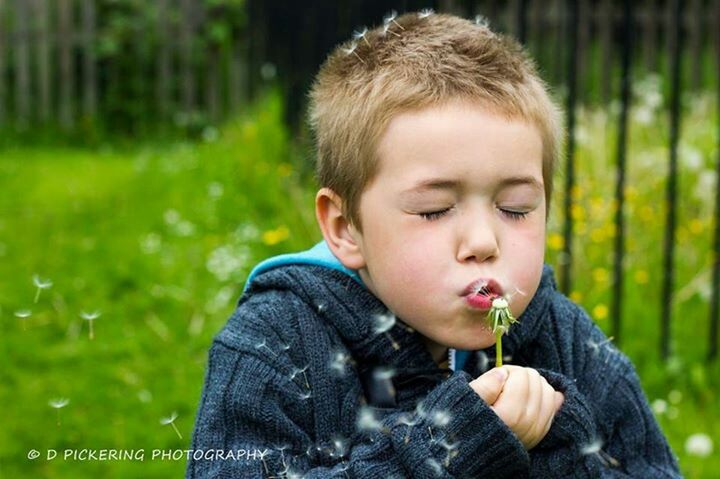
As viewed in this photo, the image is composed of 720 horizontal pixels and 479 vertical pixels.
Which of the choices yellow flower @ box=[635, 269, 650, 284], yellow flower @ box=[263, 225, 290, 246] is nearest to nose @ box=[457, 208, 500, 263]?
yellow flower @ box=[635, 269, 650, 284]

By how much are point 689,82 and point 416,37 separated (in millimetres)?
8473

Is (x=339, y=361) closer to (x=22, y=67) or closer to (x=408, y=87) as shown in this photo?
(x=408, y=87)

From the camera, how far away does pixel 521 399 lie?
5.76 ft

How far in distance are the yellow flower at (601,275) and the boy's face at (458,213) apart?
2526 mm

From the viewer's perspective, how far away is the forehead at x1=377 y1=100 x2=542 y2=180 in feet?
5.82

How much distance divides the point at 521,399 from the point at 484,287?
17 centimetres

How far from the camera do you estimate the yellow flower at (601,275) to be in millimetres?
4301

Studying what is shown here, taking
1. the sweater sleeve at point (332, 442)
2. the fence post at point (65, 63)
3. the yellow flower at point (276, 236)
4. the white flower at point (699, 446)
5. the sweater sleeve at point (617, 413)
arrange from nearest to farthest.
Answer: the sweater sleeve at point (332, 442) → the sweater sleeve at point (617, 413) → the white flower at point (699, 446) → the yellow flower at point (276, 236) → the fence post at point (65, 63)

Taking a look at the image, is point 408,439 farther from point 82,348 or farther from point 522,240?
point 82,348

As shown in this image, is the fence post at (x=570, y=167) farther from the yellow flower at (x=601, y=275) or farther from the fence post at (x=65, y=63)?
the fence post at (x=65, y=63)

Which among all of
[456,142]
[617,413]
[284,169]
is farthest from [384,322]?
Answer: [284,169]

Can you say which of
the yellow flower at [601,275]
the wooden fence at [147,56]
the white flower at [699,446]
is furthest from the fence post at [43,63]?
the white flower at [699,446]

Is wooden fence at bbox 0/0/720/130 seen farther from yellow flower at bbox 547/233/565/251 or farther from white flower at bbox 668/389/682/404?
white flower at bbox 668/389/682/404

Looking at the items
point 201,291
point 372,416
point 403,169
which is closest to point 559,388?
point 372,416
